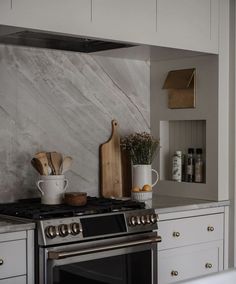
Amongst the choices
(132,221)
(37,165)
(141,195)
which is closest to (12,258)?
(37,165)

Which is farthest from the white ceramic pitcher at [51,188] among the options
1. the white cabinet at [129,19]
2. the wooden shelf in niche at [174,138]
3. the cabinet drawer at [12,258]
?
the wooden shelf in niche at [174,138]

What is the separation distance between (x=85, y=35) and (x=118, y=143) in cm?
111

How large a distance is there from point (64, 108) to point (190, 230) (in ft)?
3.70

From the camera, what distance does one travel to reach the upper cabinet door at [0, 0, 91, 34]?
312 cm

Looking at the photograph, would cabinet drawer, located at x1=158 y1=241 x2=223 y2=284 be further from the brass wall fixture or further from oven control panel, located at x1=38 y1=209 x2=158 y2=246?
the brass wall fixture

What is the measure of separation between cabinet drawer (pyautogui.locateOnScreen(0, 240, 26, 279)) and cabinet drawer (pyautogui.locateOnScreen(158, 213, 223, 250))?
100 cm

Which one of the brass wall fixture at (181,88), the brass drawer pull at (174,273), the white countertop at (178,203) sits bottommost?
the brass drawer pull at (174,273)

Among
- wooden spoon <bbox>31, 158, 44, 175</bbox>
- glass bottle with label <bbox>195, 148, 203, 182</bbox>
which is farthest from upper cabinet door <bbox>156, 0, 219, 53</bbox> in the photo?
wooden spoon <bbox>31, 158, 44, 175</bbox>

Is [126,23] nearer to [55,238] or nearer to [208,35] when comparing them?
[208,35]

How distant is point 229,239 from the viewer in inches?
167

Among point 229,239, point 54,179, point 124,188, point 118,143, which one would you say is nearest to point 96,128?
point 118,143

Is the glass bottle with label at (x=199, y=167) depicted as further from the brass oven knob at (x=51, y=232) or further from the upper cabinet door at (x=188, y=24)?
the brass oven knob at (x=51, y=232)

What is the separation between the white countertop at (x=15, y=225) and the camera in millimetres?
3054

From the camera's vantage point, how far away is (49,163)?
3609 millimetres
